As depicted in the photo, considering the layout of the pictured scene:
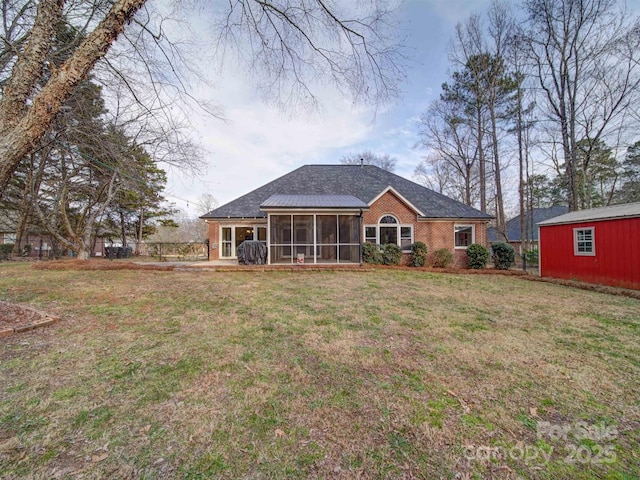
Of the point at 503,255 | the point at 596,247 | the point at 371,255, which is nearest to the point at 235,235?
the point at 371,255

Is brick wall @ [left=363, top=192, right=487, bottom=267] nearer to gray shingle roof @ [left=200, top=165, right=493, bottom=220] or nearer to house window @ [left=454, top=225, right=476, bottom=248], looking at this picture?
house window @ [left=454, top=225, right=476, bottom=248]

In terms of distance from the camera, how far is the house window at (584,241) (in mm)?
9836

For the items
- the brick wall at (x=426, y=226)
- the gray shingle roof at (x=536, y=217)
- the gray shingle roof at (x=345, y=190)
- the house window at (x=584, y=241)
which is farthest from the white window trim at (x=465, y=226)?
the gray shingle roof at (x=536, y=217)

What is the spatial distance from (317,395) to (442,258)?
1296 centimetres

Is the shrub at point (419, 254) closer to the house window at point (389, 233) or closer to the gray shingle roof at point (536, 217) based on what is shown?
the house window at point (389, 233)

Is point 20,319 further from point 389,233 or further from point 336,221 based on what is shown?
point 389,233

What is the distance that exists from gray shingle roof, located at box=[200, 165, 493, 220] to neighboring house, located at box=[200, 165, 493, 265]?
0.19 feet

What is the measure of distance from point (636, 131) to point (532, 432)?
2320 cm

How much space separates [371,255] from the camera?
12773 millimetres

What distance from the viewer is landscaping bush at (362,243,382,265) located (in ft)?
41.9

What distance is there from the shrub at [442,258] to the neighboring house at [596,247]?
390cm

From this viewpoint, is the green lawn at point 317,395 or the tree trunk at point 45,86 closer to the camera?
the green lawn at point 317,395

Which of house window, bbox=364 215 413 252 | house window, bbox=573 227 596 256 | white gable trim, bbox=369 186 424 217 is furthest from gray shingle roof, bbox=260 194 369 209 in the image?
house window, bbox=573 227 596 256

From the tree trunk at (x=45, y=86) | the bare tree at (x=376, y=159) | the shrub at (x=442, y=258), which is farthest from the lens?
the bare tree at (x=376, y=159)
